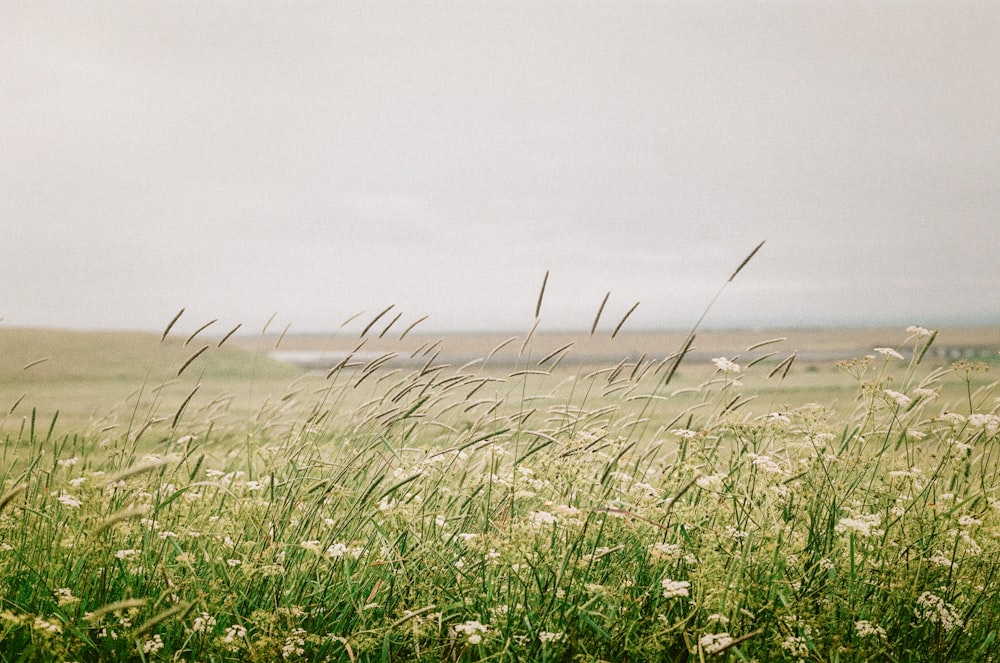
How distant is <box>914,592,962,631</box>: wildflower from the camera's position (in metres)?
3.03

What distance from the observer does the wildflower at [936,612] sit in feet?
9.93

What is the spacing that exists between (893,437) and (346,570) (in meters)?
3.63

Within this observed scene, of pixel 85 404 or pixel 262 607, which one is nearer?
pixel 262 607

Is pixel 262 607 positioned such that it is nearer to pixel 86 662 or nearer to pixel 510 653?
pixel 86 662

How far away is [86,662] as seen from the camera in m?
2.89

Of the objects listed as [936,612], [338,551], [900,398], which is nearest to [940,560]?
[936,612]

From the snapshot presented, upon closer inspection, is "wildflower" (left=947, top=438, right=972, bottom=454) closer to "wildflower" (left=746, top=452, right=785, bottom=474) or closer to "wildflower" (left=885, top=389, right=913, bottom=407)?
"wildflower" (left=885, top=389, right=913, bottom=407)

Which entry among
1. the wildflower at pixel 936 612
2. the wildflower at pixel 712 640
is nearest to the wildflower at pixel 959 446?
the wildflower at pixel 936 612

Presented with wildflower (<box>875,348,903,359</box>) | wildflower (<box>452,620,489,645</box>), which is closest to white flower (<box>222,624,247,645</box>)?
wildflower (<box>452,620,489,645</box>)

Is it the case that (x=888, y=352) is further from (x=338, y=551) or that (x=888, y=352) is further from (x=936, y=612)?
(x=338, y=551)

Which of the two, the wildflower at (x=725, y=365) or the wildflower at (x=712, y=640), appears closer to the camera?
the wildflower at (x=712, y=640)

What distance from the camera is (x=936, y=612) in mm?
3080

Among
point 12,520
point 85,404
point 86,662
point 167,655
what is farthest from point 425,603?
point 85,404

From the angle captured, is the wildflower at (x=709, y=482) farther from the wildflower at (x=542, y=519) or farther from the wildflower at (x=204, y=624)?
the wildflower at (x=204, y=624)
